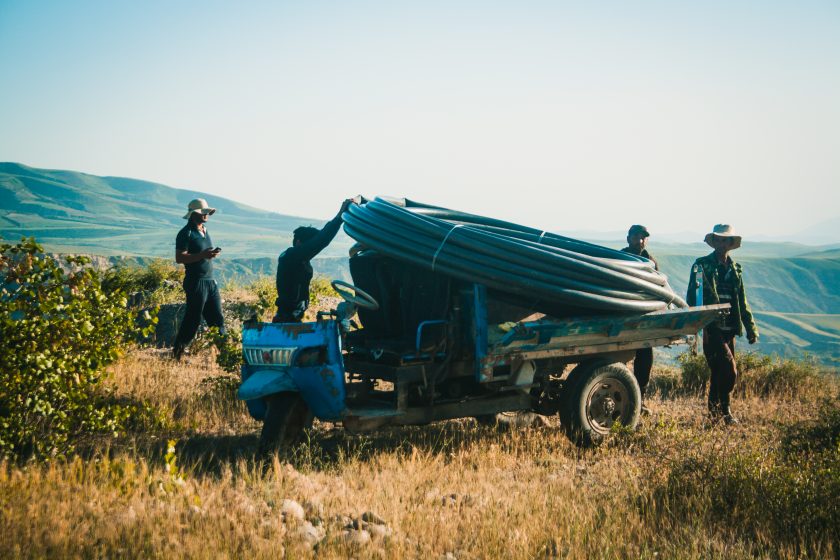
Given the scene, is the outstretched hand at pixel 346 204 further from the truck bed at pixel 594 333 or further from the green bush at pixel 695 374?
the green bush at pixel 695 374

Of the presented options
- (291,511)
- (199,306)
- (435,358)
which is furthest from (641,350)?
(199,306)

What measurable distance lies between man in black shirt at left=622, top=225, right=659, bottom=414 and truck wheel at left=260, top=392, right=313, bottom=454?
4279 millimetres

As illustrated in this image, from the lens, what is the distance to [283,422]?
17.4 ft

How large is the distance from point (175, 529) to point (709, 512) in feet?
11.3

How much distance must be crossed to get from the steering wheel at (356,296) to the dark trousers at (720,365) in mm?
4167

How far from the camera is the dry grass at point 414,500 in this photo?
12.0 feet

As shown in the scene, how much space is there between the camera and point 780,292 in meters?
145

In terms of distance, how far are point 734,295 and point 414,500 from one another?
5074 millimetres

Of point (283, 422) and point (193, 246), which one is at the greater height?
point (193, 246)

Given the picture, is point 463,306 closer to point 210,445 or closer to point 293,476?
point 293,476

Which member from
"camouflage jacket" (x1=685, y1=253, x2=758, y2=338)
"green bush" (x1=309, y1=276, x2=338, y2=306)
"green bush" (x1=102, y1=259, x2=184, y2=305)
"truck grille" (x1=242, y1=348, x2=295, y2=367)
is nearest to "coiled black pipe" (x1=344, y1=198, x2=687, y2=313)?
"truck grille" (x1=242, y1=348, x2=295, y2=367)

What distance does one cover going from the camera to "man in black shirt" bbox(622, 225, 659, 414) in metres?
7.93

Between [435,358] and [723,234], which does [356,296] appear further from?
[723,234]

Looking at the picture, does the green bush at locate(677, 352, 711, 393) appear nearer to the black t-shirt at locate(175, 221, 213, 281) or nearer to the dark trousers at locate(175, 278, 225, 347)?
the dark trousers at locate(175, 278, 225, 347)
